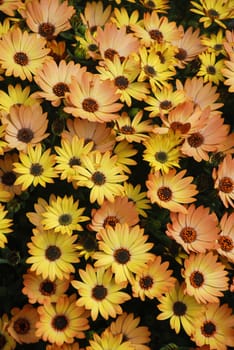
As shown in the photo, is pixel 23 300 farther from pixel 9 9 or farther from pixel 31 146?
pixel 9 9

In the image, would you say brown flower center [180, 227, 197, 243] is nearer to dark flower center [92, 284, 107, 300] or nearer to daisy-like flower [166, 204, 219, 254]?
daisy-like flower [166, 204, 219, 254]

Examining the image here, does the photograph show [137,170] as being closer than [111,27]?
Yes

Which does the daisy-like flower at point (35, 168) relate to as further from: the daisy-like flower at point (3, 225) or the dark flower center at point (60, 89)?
the dark flower center at point (60, 89)

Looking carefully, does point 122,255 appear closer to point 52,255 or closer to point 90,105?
point 52,255

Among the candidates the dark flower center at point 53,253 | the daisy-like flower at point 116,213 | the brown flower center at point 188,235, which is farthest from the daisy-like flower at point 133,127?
the dark flower center at point 53,253

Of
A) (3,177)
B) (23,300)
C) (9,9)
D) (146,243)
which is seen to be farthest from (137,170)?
(9,9)

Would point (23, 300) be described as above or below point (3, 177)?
below

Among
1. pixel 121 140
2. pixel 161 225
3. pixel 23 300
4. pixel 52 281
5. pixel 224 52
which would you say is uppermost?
pixel 224 52
